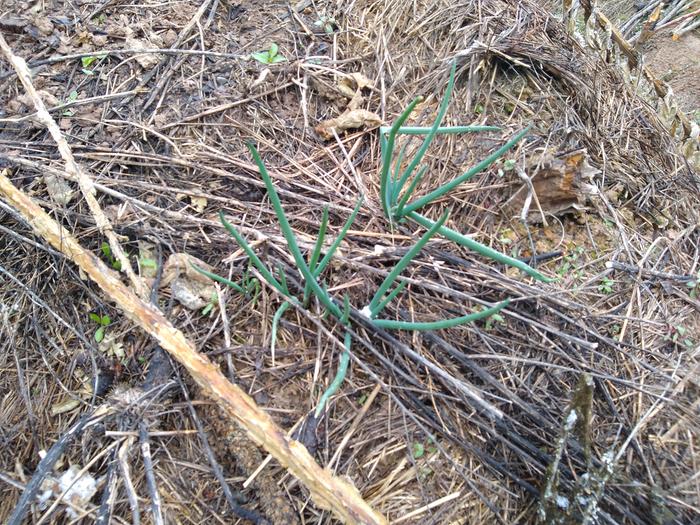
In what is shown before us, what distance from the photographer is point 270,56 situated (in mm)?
1666

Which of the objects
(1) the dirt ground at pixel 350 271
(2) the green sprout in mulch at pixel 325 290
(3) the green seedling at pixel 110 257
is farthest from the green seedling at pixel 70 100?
(2) the green sprout in mulch at pixel 325 290

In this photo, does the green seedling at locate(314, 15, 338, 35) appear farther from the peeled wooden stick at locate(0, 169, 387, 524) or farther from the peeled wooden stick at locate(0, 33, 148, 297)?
the peeled wooden stick at locate(0, 169, 387, 524)

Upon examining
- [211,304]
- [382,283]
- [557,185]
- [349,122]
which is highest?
[557,185]

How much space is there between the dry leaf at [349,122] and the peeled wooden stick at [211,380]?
78 cm

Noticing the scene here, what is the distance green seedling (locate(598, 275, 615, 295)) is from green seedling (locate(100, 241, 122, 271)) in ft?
4.47

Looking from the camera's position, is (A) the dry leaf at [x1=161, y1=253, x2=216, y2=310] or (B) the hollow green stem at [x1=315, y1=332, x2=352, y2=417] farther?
(A) the dry leaf at [x1=161, y1=253, x2=216, y2=310]

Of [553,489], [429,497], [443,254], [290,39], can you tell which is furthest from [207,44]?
[553,489]

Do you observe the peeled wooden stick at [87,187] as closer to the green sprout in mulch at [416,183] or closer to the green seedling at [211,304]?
the green seedling at [211,304]

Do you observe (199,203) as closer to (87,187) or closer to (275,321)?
(87,187)

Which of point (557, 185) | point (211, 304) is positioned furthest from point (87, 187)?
point (557, 185)

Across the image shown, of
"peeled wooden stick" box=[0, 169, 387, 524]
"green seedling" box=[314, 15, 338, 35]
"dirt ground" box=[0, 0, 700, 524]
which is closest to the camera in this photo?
"peeled wooden stick" box=[0, 169, 387, 524]

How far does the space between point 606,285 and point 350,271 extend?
76cm

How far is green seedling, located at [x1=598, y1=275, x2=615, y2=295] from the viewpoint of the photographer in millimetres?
1347

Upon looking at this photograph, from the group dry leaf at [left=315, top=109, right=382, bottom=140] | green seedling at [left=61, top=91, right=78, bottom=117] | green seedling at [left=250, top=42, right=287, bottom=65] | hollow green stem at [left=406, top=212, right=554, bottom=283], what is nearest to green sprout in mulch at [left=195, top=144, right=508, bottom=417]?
hollow green stem at [left=406, top=212, right=554, bottom=283]
